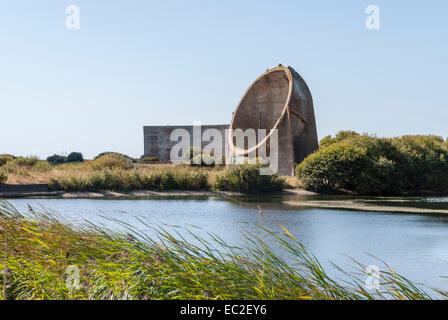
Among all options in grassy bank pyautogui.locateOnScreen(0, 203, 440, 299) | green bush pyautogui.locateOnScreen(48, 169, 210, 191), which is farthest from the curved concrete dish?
grassy bank pyautogui.locateOnScreen(0, 203, 440, 299)

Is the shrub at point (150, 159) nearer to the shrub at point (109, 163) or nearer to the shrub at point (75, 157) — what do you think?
the shrub at point (75, 157)

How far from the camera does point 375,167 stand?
82.7 ft

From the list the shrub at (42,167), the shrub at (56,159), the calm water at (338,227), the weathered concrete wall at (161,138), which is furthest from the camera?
the weathered concrete wall at (161,138)

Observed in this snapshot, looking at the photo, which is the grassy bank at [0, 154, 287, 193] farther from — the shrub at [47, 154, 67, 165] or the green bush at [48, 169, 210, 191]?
the shrub at [47, 154, 67, 165]

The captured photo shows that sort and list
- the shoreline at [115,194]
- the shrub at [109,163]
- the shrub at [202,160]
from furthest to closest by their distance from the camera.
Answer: the shrub at [202,160] < the shrub at [109,163] < the shoreline at [115,194]

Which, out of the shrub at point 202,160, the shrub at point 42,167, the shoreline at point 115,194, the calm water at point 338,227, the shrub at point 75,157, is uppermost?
the shrub at point 75,157

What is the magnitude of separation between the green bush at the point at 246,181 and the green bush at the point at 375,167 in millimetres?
2034

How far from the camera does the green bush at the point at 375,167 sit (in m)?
25.0

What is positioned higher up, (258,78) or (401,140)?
(258,78)

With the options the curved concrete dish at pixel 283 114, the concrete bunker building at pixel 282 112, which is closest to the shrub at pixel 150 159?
the concrete bunker building at pixel 282 112
